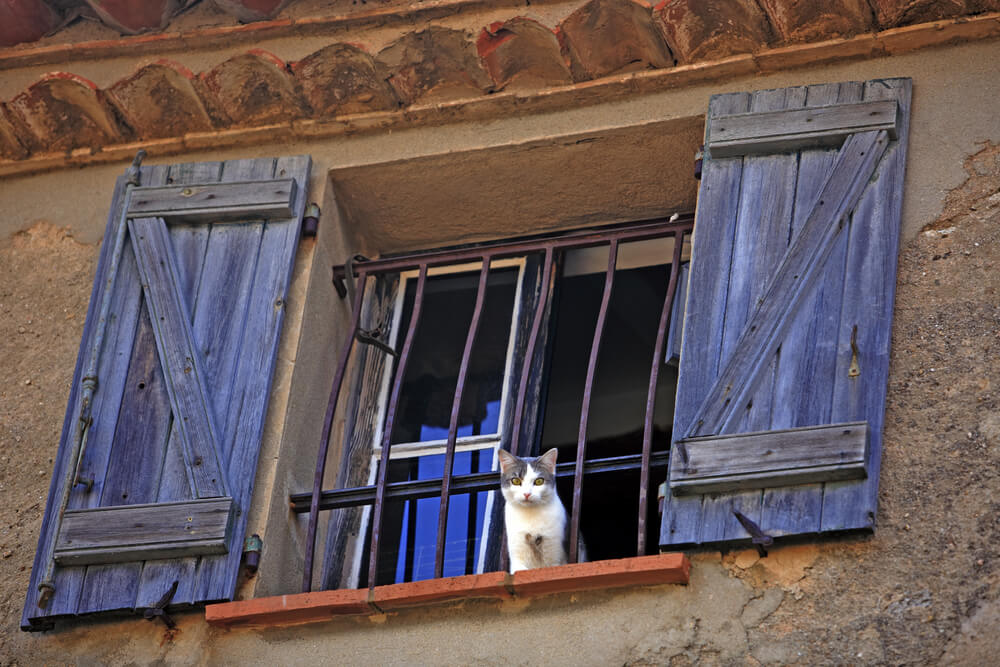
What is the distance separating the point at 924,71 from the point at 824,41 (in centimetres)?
36

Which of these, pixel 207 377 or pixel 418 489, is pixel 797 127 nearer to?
pixel 418 489

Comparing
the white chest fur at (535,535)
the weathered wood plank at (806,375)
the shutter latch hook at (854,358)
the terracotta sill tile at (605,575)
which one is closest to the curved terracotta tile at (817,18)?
the weathered wood plank at (806,375)

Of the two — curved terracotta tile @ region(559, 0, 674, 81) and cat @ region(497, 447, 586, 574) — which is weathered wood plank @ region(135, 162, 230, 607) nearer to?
cat @ region(497, 447, 586, 574)

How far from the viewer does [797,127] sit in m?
4.61

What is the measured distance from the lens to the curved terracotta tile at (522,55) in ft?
16.3

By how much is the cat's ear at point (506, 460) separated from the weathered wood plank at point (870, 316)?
993 millimetres

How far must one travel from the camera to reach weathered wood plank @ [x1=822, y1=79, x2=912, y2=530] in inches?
150

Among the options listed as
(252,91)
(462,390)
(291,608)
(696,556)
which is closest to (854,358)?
(696,556)

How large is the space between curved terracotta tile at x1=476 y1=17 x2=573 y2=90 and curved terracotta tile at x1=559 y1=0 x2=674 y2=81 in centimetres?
6

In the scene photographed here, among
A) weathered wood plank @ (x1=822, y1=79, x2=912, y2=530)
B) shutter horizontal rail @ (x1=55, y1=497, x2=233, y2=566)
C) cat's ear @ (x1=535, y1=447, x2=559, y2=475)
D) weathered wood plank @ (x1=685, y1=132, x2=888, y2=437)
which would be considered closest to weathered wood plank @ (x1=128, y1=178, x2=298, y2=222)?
shutter horizontal rail @ (x1=55, y1=497, x2=233, y2=566)

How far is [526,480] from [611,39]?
1.67 m

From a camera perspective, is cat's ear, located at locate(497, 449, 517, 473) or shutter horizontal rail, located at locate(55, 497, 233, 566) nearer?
shutter horizontal rail, located at locate(55, 497, 233, 566)

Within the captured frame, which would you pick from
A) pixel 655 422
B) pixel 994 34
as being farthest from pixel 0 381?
pixel 994 34

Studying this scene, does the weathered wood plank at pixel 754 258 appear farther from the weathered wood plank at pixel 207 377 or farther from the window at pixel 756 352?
the weathered wood plank at pixel 207 377
